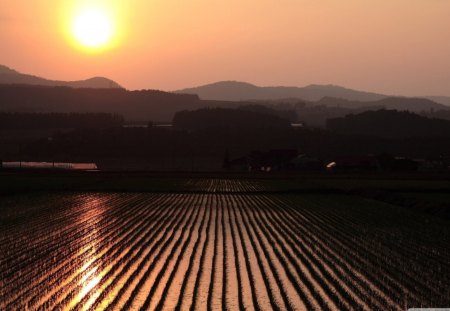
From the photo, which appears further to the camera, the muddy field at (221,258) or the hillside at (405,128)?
the hillside at (405,128)

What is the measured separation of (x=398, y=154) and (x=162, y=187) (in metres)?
91.2

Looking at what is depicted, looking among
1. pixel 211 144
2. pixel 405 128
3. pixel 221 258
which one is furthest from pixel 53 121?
pixel 221 258

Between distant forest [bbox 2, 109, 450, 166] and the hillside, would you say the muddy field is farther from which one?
the hillside

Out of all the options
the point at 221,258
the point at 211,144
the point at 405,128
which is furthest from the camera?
the point at 405,128

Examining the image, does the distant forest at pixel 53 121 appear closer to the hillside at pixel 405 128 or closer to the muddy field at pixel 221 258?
the hillside at pixel 405 128

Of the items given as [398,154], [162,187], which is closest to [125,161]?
[398,154]

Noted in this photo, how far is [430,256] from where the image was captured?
22828 millimetres

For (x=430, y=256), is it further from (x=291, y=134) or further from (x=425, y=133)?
(x=425, y=133)

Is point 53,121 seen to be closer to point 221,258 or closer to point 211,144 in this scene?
point 211,144

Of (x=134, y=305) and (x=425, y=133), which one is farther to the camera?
(x=425, y=133)

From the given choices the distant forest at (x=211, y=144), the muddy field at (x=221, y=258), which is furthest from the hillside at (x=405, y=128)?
the muddy field at (x=221, y=258)

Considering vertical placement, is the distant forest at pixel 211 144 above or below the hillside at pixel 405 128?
below

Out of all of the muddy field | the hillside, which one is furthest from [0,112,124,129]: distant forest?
the muddy field

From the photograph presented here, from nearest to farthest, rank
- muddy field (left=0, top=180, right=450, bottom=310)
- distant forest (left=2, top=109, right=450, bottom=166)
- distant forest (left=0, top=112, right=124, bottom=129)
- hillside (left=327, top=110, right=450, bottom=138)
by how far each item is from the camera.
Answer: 1. muddy field (left=0, top=180, right=450, bottom=310)
2. distant forest (left=2, top=109, right=450, bottom=166)
3. distant forest (left=0, top=112, right=124, bottom=129)
4. hillside (left=327, top=110, right=450, bottom=138)
